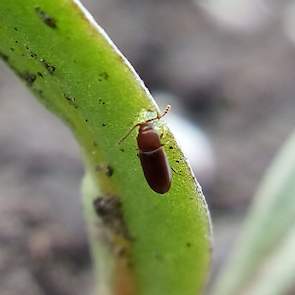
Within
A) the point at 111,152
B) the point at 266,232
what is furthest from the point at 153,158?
the point at 266,232

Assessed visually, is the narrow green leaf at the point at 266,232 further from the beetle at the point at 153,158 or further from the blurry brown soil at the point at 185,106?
the beetle at the point at 153,158

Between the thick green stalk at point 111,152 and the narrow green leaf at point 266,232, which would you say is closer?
the thick green stalk at point 111,152

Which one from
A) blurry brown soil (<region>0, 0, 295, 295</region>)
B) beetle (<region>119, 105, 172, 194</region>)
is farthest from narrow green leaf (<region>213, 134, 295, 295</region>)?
beetle (<region>119, 105, 172, 194</region>)

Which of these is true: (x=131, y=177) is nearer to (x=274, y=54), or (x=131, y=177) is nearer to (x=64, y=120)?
(x=64, y=120)

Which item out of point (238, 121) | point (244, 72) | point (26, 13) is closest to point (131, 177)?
point (26, 13)

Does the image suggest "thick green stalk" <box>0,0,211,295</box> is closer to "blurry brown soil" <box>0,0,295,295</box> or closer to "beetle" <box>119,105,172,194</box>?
"beetle" <box>119,105,172,194</box>

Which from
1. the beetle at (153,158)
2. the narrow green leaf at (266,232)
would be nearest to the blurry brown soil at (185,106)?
the narrow green leaf at (266,232)
